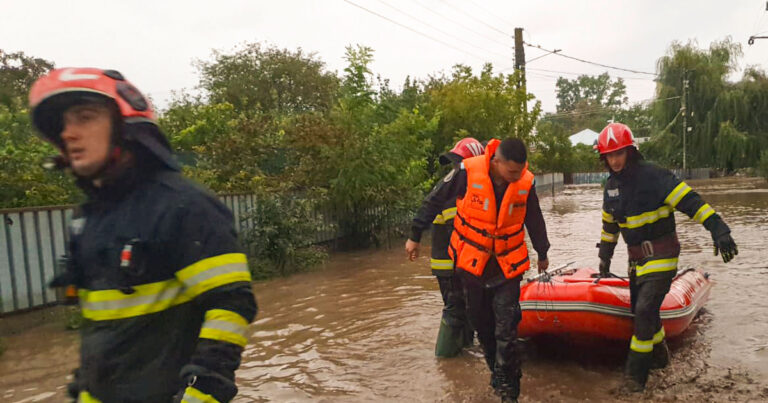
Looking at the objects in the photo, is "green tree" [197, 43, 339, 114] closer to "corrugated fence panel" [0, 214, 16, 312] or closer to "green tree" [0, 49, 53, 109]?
"green tree" [0, 49, 53, 109]

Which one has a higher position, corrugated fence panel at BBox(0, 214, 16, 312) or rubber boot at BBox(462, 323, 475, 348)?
corrugated fence panel at BBox(0, 214, 16, 312)

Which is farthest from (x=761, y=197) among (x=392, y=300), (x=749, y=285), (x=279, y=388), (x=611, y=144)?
(x=279, y=388)

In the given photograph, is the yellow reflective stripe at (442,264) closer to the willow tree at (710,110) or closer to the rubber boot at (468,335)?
the rubber boot at (468,335)

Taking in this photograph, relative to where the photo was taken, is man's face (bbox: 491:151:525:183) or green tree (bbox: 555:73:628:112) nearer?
man's face (bbox: 491:151:525:183)

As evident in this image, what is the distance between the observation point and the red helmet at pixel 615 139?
4.75 meters

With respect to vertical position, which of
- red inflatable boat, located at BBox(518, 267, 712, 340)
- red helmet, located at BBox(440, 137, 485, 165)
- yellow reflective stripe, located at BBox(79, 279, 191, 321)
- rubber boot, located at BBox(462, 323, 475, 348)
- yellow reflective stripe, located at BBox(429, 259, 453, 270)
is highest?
red helmet, located at BBox(440, 137, 485, 165)

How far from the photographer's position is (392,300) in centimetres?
820

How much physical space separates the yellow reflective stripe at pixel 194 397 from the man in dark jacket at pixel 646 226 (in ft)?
12.7

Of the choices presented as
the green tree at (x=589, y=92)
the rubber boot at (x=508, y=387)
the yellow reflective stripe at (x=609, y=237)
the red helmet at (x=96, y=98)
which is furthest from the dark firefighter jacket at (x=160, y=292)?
the green tree at (x=589, y=92)

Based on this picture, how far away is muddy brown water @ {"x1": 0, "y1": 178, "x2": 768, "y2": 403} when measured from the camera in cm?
470

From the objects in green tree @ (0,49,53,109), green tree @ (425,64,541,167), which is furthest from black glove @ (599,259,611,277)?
green tree @ (0,49,53,109)

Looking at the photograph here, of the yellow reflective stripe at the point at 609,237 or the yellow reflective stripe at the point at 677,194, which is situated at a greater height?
the yellow reflective stripe at the point at 677,194

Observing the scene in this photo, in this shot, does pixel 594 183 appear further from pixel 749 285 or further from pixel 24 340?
pixel 24 340

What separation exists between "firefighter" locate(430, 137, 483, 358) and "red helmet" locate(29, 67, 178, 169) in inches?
147
